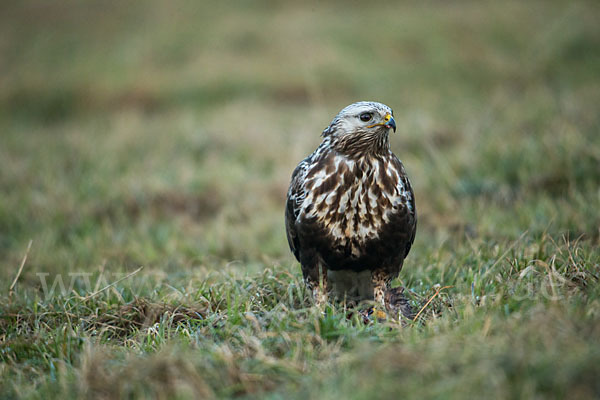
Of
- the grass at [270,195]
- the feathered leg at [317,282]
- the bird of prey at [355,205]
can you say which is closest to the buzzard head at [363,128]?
the bird of prey at [355,205]

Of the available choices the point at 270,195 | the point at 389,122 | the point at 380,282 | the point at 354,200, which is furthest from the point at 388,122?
the point at 270,195

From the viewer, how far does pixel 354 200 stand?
3248mm

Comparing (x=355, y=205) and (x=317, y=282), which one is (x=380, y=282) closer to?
(x=317, y=282)

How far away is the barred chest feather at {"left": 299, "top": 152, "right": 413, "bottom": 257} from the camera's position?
324 cm

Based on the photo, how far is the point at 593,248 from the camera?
377 cm

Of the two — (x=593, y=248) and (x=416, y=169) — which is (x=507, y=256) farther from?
(x=416, y=169)

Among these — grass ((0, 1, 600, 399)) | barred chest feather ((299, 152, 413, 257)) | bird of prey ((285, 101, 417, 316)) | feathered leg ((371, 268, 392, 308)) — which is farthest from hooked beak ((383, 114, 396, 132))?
grass ((0, 1, 600, 399))

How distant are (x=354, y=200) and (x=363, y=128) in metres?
0.44

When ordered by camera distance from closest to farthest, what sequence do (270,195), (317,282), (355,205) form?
(355,205) → (317,282) → (270,195)

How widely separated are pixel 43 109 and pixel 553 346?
39.5ft

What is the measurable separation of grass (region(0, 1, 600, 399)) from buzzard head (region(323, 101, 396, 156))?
0.98m

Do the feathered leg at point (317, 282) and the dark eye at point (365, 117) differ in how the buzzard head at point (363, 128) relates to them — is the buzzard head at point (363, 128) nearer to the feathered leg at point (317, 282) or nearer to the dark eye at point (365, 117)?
the dark eye at point (365, 117)

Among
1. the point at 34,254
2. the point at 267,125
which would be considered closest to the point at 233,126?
the point at 267,125

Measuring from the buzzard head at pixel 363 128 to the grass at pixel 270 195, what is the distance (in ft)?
3.21
